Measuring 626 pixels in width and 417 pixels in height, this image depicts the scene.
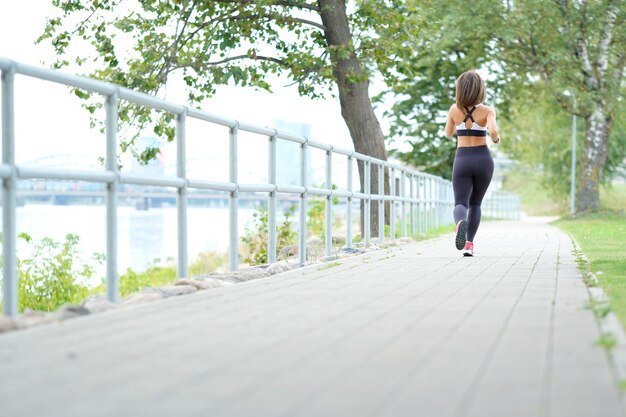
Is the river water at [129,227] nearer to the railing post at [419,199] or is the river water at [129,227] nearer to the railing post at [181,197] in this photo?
the railing post at [181,197]

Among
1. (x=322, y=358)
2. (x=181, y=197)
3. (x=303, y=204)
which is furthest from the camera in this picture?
(x=303, y=204)

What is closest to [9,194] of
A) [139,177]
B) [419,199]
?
[139,177]

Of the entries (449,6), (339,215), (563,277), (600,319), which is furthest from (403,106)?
(600,319)

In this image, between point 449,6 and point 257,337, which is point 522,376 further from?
point 449,6

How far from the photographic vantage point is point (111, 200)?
23.6 ft

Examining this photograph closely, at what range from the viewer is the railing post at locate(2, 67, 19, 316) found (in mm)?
6121

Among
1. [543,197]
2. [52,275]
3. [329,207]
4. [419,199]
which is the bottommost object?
[52,275]

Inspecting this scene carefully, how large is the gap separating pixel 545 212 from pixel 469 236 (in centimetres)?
5531

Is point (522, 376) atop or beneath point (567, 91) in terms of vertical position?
beneath

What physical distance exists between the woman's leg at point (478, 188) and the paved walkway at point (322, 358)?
15.1ft

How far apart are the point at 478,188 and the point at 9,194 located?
23.6 ft

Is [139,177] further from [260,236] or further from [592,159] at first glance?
[592,159]

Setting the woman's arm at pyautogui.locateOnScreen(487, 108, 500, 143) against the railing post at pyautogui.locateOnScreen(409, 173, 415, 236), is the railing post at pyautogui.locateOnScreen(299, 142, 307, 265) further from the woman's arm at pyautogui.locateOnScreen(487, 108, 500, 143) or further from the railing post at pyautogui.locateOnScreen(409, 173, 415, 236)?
the railing post at pyautogui.locateOnScreen(409, 173, 415, 236)

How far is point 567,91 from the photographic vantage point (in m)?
34.6
